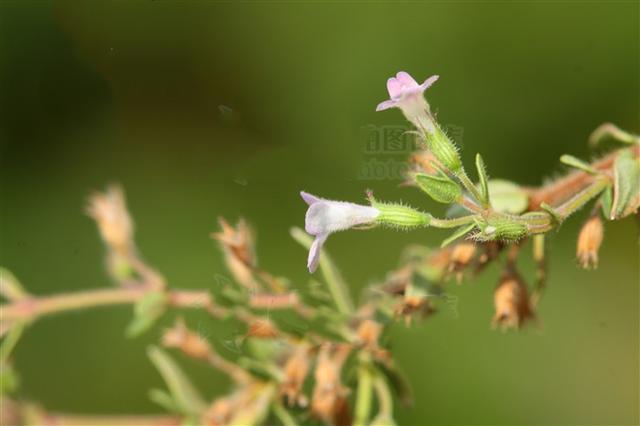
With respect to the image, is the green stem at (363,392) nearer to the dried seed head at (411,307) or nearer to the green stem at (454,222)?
the dried seed head at (411,307)

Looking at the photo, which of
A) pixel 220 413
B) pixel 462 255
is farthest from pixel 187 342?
pixel 462 255

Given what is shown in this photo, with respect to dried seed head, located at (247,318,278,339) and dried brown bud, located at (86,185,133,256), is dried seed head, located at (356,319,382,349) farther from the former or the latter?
dried brown bud, located at (86,185,133,256)

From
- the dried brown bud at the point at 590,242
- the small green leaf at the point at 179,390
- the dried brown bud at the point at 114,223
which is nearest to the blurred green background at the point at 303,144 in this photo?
the dried brown bud at the point at 114,223

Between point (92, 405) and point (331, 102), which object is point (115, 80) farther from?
point (92, 405)

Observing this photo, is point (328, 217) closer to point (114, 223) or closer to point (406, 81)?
point (406, 81)

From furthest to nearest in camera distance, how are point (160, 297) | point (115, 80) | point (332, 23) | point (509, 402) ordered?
point (332, 23) < point (509, 402) < point (115, 80) < point (160, 297)

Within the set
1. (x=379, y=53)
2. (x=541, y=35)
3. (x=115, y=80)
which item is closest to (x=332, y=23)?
(x=379, y=53)
